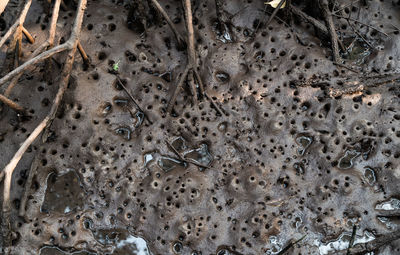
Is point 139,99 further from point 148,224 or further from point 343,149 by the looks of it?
point 343,149

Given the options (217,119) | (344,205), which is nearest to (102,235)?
(217,119)

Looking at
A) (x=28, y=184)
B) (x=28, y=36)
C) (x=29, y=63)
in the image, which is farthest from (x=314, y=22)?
(x=28, y=184)

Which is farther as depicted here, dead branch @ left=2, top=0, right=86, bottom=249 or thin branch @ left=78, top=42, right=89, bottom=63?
thin branch @ left=78, top=42, right=89, bottom=63

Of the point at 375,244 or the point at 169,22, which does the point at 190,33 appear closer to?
the point at 169,22

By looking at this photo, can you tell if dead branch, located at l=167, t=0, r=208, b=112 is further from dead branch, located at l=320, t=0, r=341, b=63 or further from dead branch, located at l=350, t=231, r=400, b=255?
dead branch, located at l=350, t=231, r=400, b=255

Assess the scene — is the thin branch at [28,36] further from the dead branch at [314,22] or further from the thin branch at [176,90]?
the dead branch at [314,22]

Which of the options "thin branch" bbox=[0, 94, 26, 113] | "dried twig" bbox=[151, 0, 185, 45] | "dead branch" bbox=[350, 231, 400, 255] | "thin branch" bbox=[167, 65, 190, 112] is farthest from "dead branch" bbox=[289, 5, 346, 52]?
"thin branch" bbox=[0, 94, 26, 113]

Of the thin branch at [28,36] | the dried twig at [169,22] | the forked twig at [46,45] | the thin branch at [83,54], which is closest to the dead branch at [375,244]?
the dried twig at [169,22]
